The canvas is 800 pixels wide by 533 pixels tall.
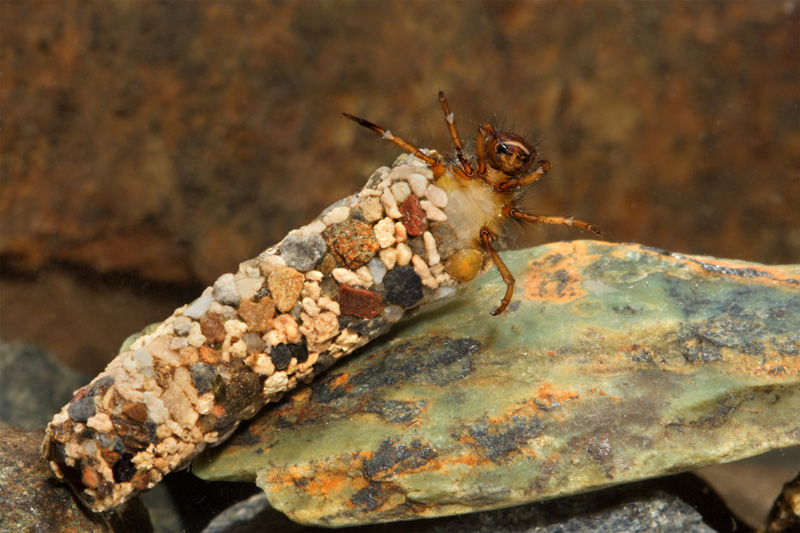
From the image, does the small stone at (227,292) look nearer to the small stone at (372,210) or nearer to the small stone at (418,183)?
the small stone at (372,210)

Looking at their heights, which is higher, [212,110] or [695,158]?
[212,110]

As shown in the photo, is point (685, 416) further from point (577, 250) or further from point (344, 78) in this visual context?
point (344, 78)

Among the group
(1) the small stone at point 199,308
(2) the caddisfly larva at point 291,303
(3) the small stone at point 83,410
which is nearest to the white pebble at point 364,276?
(2) the caddisfly larva at point 291,303

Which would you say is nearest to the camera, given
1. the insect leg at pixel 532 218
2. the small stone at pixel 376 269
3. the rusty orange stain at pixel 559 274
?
the insect leg at pixel 532 218

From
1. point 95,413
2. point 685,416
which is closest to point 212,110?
point 95,413

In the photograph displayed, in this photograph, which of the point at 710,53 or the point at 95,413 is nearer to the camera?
the point at 95,413

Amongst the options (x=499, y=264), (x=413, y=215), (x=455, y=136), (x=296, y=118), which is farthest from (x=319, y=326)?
(x=296, y=118)

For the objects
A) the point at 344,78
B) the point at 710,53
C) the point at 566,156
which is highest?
the point at 344,78

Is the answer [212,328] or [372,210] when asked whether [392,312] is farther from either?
[212,328]
